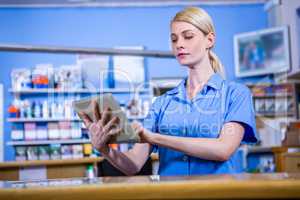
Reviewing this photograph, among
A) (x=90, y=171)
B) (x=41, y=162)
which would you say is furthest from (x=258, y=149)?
(x=41, y=162)

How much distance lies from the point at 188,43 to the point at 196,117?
0.66ft

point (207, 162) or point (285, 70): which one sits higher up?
point (285, 70)

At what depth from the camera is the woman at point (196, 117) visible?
112 cm

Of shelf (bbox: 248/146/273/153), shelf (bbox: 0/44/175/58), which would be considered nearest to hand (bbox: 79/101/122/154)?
shelf (bbox: 0/44/175/58)

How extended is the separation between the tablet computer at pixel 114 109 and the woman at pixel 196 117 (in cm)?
2

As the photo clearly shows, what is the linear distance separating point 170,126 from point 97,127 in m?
0.19

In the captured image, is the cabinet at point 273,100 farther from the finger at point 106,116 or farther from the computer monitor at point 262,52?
the finger at point 106,116

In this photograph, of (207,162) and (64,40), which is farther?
(64,40)

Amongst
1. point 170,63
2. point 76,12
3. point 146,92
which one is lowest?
point 146,92

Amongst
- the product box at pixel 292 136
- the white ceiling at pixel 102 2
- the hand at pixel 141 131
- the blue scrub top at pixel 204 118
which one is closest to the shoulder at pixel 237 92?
the blue scrub top at pixel 204 118

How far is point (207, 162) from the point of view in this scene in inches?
44.8

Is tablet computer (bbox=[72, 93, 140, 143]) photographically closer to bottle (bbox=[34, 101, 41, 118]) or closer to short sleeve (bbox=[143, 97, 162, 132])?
short sleeve (bbox=[143, 97, 162, 132])

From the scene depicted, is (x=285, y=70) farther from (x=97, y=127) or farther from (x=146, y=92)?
(x=97, y=127)

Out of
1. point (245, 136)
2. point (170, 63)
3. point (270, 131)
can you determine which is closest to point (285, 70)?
point (270, 131)
